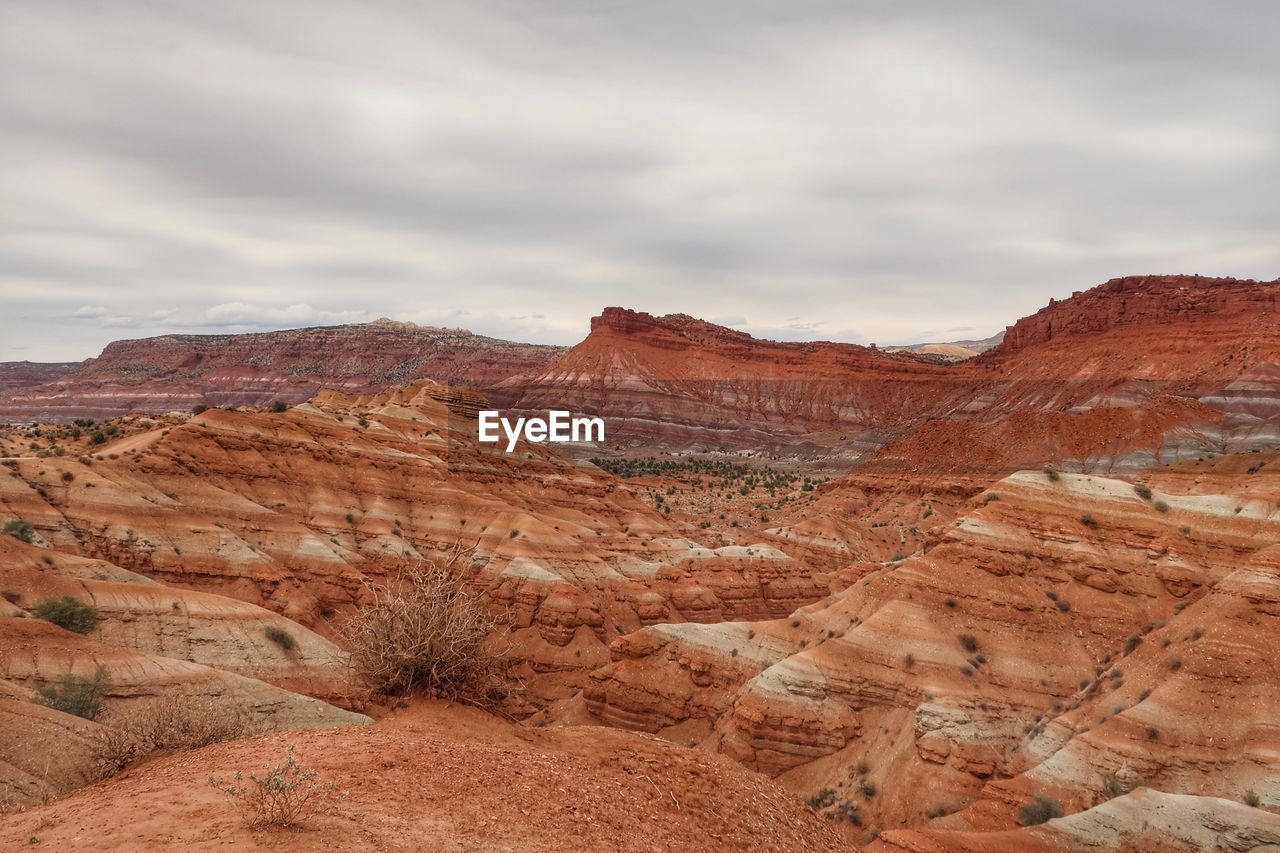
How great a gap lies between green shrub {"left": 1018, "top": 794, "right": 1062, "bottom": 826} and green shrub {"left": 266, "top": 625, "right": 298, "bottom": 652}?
77.3 ft

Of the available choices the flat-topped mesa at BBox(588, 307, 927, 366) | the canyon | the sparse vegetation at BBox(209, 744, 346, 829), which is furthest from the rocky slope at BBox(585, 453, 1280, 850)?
the flat-topped mesa at BBox(588, 307, 927, 366)

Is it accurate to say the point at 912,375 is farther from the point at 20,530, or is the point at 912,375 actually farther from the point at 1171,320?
the point at 20,530

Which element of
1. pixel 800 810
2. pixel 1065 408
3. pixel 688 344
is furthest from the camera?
pixel 688 344

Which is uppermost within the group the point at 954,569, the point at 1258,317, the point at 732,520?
the point at 1258,317

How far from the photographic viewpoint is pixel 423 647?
492 inches

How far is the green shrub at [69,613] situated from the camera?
20938 millimetres

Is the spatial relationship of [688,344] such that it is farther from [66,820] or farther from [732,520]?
[66,820]

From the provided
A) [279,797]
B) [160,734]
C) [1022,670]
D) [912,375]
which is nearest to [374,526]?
[160,734]

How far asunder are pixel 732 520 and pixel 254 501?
40088 mm

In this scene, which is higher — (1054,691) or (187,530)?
(187,530)

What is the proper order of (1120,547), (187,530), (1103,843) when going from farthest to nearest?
(187,530)
(1120,547)
(1103,843)

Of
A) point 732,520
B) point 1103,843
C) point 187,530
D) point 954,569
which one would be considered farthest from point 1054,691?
point 732,520

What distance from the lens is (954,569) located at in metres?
25.0

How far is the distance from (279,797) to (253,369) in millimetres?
173555
